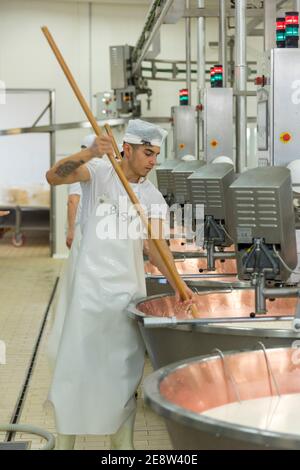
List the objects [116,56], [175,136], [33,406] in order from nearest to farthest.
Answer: [33,406]
[175,136]
[116,56]

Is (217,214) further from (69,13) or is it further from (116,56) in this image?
(69,13)

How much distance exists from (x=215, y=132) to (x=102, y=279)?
2.54m

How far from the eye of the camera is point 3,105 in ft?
39.1

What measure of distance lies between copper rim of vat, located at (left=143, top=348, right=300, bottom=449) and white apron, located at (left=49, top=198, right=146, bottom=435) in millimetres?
896

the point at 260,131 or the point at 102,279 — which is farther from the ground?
the point at 260,131

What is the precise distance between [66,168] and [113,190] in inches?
10.8

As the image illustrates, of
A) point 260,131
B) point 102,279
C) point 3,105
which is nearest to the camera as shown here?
point 102,279

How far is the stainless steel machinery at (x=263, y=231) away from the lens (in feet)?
8.98

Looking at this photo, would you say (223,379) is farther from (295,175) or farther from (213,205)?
(213,205)

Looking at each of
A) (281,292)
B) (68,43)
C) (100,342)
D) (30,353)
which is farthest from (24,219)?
(281,292)

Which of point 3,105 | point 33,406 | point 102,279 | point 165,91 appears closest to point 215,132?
point 33,406

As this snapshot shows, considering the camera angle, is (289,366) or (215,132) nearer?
(289,366)

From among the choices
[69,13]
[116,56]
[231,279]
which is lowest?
[231,279]

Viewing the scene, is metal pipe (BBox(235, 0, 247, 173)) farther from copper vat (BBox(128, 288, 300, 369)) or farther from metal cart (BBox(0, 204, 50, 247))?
metal cart (BBox(0, 204, 50, 247))
